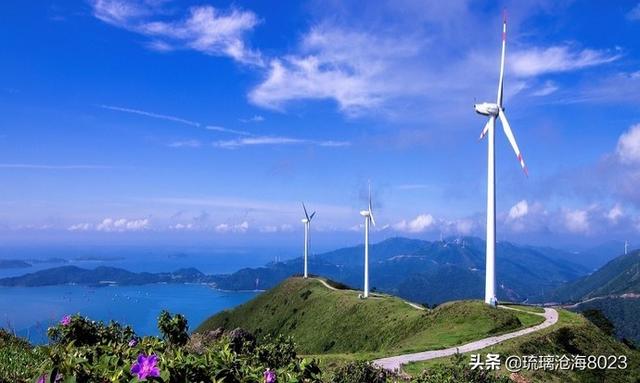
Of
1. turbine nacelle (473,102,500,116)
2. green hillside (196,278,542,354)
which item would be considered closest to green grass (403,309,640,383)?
green hillside (196,278,542,354)

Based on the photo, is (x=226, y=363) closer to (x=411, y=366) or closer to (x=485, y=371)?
(x=485, y=371)

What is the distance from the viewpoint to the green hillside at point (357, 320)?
58.2m

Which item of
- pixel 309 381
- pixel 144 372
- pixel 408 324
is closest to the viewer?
pixel 144 372

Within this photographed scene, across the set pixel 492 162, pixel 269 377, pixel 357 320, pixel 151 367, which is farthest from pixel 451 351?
pixel 357 320

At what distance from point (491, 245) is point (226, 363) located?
62.8 meters

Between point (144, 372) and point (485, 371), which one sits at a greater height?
point (144, 372)

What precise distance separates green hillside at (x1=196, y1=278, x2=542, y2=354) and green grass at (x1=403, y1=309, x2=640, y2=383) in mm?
5109

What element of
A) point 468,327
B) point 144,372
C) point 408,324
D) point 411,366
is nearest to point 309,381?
point 144,372

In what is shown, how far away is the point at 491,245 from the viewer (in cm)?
6494

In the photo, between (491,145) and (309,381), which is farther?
(491,145)

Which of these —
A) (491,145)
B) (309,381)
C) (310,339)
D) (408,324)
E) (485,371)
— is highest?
(491,145)

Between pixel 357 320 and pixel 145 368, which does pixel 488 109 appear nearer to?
pixel 357 320

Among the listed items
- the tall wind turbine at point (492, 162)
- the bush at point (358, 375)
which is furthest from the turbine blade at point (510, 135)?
the bush at point (358, 375)

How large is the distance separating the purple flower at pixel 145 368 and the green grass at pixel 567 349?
35652 mm
